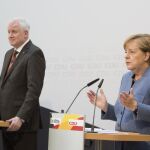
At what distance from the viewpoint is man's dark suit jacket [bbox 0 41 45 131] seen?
Answer: 331cm

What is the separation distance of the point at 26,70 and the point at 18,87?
15 cm

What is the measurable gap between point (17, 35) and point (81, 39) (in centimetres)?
92

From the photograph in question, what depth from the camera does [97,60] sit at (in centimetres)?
413

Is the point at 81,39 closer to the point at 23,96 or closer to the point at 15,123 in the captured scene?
the point at 23,96

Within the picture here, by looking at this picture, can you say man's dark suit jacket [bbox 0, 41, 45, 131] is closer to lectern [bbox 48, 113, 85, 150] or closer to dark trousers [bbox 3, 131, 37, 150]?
dark trousers [bbox 3, 131, 37, 150]

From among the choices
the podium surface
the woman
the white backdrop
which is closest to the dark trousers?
the woman

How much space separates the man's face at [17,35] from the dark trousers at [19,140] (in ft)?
2.41

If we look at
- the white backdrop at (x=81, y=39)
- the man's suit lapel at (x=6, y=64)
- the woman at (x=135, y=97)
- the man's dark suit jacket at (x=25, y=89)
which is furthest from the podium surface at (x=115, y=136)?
the white backdrop at (x=81, y=39)

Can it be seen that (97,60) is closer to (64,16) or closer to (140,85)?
(64,16)

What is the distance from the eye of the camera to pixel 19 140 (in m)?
3.33

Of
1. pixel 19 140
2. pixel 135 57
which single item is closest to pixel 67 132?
pixel 135 57

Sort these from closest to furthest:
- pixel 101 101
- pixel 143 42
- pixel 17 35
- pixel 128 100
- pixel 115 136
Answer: pixel 115 136
pixel 128 100
pixel 143 42
pixel 101 101
pixel 17 35

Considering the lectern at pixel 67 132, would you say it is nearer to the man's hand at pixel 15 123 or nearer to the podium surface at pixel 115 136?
the podium surface at pixel 115 136

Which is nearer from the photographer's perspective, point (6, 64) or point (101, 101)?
point (101, 101)
